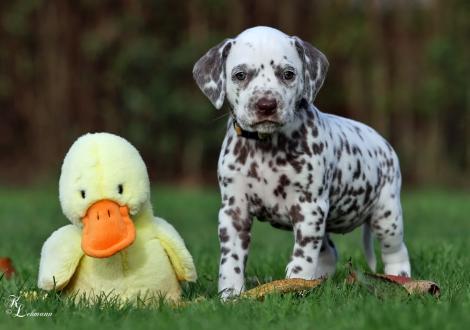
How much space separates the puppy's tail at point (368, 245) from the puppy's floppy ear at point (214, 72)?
→ 5.50 ft

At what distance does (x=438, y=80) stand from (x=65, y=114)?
8.87 meters

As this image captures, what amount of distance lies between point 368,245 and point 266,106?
1.90 meters

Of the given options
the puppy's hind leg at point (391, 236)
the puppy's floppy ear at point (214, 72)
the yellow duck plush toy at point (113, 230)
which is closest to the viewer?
the yellow duck plush toy at point (113, 230)

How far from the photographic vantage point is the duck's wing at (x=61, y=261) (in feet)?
15.0

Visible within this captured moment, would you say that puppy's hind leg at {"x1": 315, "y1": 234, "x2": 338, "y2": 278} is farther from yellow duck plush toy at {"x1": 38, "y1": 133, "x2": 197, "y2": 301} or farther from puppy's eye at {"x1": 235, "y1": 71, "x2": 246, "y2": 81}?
puppy's eye at {"x1": 235, "y1": 71, "x2": 246, "y2": 81}

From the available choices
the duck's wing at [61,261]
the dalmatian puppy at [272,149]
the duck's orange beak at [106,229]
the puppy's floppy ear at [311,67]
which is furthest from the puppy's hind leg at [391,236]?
the duck's wing at [61,261]

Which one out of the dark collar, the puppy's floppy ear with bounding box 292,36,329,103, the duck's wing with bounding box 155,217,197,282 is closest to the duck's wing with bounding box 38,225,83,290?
the duck's wing with bounding box 155,217,197,282

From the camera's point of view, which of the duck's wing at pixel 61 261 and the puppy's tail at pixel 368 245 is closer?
the duck's wing at pixel 61 261

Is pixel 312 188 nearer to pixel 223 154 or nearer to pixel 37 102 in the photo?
pixel 223 154

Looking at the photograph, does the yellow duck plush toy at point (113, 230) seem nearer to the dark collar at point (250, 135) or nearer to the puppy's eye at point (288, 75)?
the dark collar at point (250, 135)

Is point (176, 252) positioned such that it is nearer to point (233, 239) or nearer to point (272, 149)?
point (233, 239)

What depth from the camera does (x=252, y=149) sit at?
4.90 m

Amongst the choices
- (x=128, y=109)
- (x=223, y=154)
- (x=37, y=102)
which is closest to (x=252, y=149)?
(x=223, y=154)

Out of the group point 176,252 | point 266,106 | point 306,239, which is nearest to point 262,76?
point 266,106
